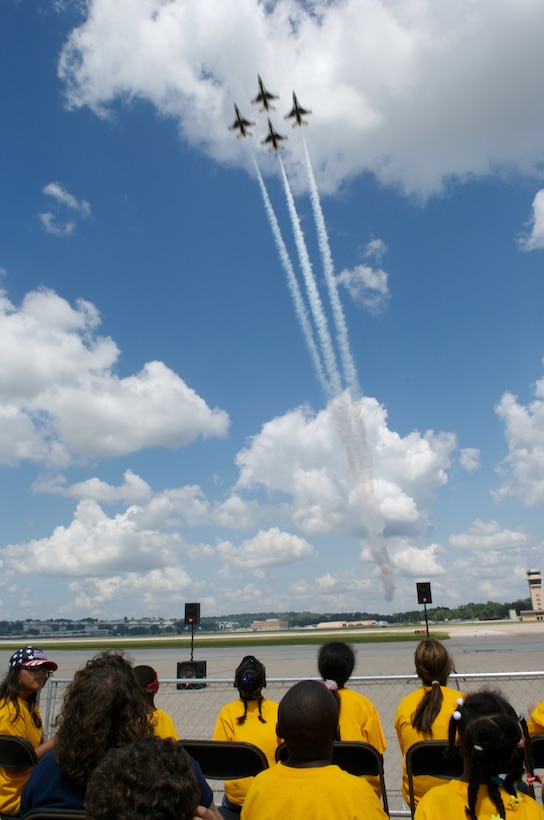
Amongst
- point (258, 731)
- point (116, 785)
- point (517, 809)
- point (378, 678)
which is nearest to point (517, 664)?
point (378, 678)

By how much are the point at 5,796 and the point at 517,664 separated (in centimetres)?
2203

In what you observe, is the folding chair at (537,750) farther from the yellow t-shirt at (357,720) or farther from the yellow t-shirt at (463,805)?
the yellow t-shirt at (463,805)

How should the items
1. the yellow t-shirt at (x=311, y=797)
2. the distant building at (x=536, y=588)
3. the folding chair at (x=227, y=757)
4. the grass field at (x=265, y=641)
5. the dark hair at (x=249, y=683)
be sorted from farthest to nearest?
1. the distant building at (x=536, y=588)
2. the grass field at (x=265, y=641)
3. the dark hair at (x=249, y=683)
4. the folding chair at (x=227, y=757)
5. the yellow t-shirt at (x=311, y=797)

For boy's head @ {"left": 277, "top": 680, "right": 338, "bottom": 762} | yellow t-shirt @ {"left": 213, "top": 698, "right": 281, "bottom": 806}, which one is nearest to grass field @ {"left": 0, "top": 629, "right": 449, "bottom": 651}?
yellow t-shirt @ {"left": 213, "top": 698, "right": 281, "bottom": 806}

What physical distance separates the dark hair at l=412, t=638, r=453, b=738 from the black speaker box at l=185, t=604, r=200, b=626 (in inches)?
691

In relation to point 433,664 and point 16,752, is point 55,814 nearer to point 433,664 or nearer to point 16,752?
point 16,752

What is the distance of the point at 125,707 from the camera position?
2.78 metres

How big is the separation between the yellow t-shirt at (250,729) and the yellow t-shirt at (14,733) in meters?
1.37

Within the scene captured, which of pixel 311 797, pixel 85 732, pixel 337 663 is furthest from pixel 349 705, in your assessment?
pixel 85 732

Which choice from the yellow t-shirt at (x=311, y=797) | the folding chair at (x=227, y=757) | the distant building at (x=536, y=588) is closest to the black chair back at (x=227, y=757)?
the folding chair at (x=227, y=757)

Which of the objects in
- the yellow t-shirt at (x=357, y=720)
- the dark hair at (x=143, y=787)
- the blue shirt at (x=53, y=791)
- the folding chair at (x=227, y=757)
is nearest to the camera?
the dark hair at (x=143, y=787)

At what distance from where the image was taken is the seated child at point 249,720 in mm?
4324

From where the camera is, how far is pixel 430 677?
4.42 meters

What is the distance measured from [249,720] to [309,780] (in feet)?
7.36
